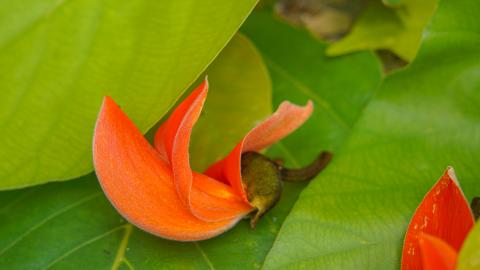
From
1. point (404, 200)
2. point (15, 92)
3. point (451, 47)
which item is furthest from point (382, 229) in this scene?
point (15, 92)

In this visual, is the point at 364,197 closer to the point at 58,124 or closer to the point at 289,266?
the point at 289,266

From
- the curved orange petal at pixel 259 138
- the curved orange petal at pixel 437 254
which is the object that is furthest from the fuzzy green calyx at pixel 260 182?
the curved orange petal at pixel 437 254

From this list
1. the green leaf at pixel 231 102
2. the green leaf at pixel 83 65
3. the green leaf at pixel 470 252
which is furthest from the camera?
the green leaf at pixel 231 102

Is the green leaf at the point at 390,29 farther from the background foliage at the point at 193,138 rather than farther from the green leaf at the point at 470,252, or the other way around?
the green leaf at the point at 470,252

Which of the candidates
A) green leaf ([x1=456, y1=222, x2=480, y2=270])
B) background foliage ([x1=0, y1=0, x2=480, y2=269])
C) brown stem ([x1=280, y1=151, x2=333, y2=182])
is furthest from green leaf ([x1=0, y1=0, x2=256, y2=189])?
green leaf ([x1=456, y1=222, x2=480, y2=270])

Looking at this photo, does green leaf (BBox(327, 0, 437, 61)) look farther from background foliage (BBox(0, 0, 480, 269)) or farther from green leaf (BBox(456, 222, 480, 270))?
green leaf (BBox(456, 222, 480, 270))

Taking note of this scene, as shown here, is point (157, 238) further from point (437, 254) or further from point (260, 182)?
point (437, 254)

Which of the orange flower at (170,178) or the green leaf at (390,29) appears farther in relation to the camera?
the green leaf at (390,29)

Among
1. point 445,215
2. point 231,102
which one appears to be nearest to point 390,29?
point 231,102
